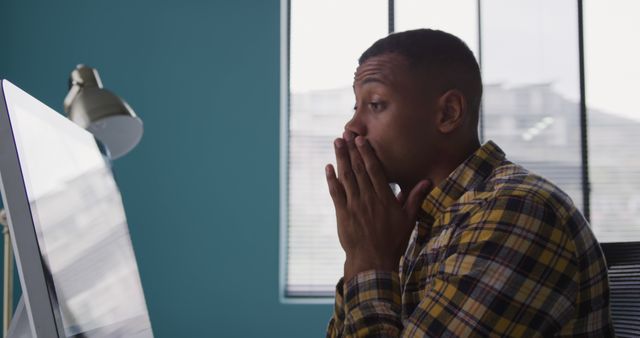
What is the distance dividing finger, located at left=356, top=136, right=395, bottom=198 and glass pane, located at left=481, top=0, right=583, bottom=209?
2851mm

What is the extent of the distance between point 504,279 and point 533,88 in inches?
126

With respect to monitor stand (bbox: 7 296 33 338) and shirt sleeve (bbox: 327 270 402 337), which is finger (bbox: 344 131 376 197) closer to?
shirt sleeve (bbox: 327 270 402 337)

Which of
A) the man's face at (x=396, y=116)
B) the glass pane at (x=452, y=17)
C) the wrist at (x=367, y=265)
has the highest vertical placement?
the glass pane at (x=452, y=17)

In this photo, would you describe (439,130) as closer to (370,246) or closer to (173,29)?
(370,246)

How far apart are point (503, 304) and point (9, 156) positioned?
54 cm

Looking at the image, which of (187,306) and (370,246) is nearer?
(370,246)

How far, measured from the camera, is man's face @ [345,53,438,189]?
38.1 inches

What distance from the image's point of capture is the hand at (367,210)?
853mm

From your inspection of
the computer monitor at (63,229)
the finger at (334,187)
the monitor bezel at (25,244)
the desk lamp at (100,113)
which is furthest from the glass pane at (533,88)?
the monitor bezel at (25,244)

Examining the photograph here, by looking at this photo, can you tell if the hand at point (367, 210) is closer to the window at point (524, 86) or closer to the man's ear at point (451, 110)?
the man's ear at point (451, 110)

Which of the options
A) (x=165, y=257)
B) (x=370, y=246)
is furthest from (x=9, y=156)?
(x=165, y=257)

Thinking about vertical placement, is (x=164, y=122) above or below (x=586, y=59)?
below

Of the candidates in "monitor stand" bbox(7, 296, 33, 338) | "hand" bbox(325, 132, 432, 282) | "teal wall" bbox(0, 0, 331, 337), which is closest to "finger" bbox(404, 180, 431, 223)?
"hand" bbox(325, 132, 432, 282)

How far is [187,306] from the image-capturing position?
10.7ft
